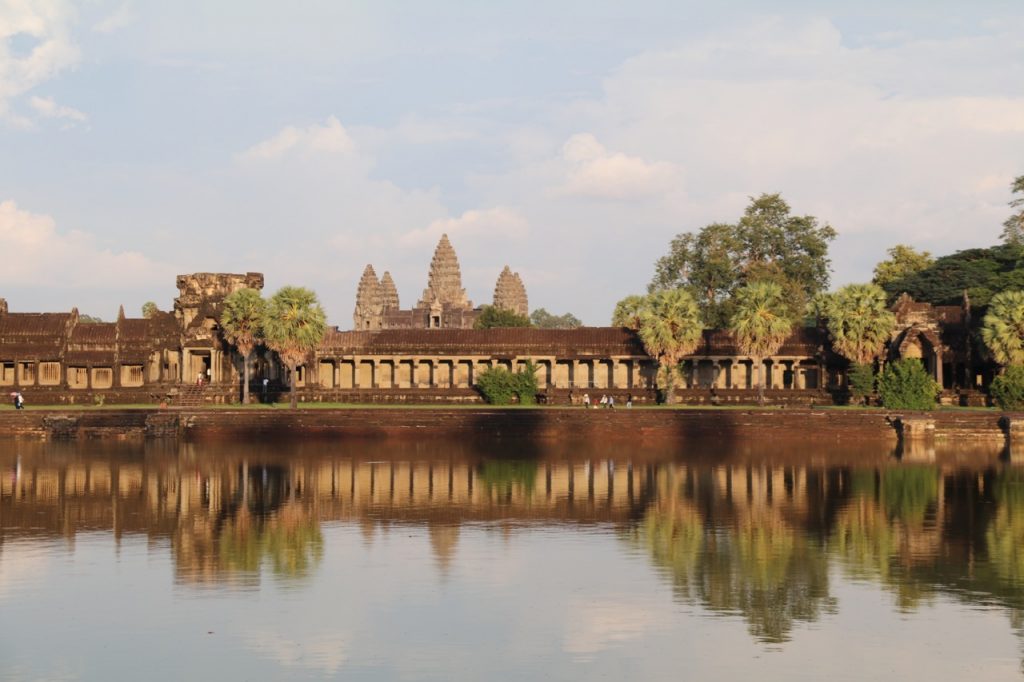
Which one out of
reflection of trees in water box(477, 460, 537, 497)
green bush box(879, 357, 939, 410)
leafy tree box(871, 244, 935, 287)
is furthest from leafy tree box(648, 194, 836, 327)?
reflection of trees in water box(477, 460, 537, 497)

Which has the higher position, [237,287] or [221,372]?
[237,287]

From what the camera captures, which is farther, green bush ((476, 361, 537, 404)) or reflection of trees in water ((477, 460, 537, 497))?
green bush ((476, 361, 537, 404))

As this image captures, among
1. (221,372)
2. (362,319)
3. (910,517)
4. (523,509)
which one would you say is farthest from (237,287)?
(362,319)

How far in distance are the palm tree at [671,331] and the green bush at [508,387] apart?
6279mm

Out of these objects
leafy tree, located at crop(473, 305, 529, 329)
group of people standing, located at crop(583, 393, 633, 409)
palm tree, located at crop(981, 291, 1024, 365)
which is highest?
leafy tree, located at crop(473, 305, 529, 329)

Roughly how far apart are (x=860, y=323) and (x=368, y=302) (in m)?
114

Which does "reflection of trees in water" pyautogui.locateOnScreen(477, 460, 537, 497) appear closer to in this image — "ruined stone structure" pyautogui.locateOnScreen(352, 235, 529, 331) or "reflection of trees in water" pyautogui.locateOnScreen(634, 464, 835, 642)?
"reflection of trees in water" pyautogui.locateOnScreen(634, 464, 835, 642)

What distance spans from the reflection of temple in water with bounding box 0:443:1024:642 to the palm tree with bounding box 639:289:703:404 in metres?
21.2

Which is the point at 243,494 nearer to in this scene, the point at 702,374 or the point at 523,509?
the point at 523,509

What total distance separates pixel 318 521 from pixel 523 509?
17.0 ft

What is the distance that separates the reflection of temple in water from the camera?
25078 millimetres

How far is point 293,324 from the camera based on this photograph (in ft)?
219

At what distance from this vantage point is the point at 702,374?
257 feet

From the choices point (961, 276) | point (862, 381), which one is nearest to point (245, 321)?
point (862, 381)
